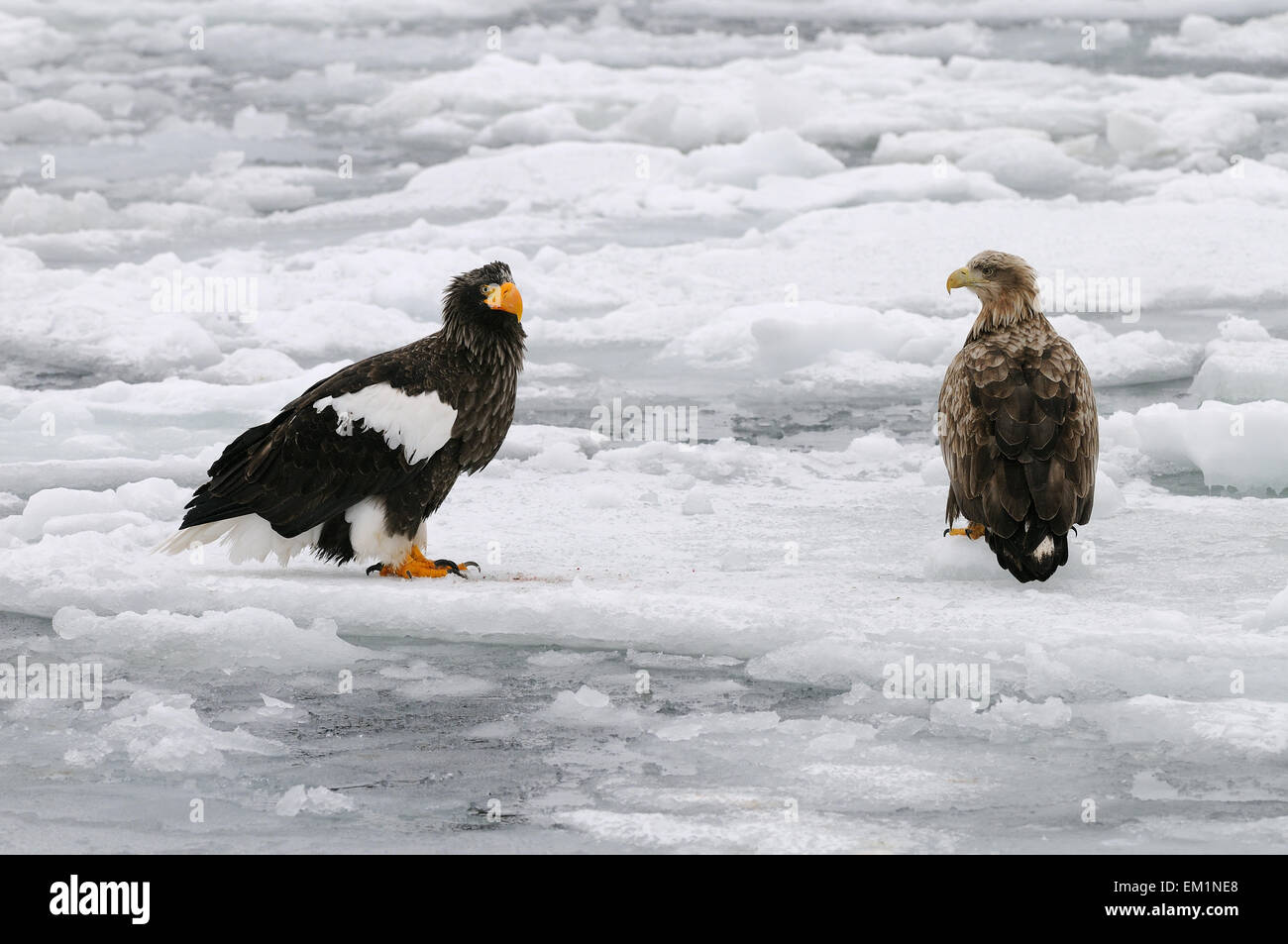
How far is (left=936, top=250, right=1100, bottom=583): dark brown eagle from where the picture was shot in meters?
4.91

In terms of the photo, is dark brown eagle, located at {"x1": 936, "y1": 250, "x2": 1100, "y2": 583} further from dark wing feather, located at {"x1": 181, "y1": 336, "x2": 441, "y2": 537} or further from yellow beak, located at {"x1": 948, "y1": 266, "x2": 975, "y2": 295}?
dark wing feather, located at {"x1": 181, "y1": 336, "x2": 441, "y2": 537}

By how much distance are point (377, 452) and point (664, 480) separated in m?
1.70

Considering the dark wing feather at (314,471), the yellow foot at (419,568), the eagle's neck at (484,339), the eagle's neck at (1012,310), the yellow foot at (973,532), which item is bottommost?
the yellow foot at (419,568)

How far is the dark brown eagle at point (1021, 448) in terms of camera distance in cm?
491

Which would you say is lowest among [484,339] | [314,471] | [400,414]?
[314,471]

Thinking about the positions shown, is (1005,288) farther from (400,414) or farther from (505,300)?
(400,414)

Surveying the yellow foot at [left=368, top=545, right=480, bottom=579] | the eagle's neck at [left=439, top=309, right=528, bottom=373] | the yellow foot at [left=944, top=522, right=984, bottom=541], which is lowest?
the yellow foot at [left=368, top=545, right=480, bottom=579]

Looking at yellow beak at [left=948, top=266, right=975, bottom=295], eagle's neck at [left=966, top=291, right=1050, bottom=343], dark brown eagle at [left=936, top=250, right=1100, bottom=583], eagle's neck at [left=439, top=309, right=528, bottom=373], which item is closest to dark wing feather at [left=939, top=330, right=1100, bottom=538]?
dark brown eagle at [left=936, top=250, right=1100, bottom=583]

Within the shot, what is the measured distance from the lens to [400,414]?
506 cm

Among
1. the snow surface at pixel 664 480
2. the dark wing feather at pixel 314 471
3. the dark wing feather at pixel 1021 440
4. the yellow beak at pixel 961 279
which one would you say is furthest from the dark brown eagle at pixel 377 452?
the yellow beak at pixel 961 279

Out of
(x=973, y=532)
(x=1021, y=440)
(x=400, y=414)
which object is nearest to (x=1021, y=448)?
(x=1021, y=440)

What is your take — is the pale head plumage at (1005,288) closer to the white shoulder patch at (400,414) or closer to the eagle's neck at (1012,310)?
the eagle's neck at (1012,310)

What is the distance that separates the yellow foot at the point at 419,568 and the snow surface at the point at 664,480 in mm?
115

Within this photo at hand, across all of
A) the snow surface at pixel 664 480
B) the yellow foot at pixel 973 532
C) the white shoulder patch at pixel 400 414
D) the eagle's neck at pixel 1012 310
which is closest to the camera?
the snow surface at pixel 664 480
